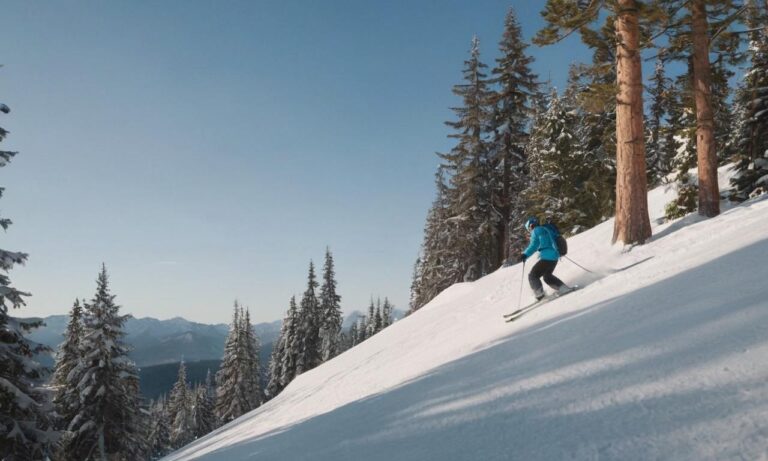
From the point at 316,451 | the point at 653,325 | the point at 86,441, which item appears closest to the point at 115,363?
the point at 86,441

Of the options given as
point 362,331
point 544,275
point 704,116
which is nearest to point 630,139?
point 704,116

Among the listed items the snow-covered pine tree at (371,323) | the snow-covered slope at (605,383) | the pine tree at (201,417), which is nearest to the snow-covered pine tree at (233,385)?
the pine tree at (201,417)

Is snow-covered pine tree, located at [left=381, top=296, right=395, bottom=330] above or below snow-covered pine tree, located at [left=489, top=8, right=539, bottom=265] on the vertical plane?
below

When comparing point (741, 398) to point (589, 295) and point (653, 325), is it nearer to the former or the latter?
point (653, 325)

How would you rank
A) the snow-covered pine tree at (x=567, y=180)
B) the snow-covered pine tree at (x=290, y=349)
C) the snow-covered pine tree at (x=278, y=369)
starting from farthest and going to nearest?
1. the snow-covered pine tree at (x=278, y=369)
2. the snow-covered pine tree at (x=290, y=349)
3. the snow-covered pine tree at (x=567, y=180)

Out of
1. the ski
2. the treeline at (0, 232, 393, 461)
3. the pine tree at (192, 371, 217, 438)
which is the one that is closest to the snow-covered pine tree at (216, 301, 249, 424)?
the treeline at (0, 232, 393, 461)

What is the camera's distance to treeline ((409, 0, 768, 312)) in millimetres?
10430

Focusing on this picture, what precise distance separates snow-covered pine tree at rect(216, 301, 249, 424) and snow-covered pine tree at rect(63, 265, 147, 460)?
26.2 m

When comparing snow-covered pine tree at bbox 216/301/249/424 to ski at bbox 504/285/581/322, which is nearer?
ski at bbox 504/285/581/322

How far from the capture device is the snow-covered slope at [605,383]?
2.68 meters

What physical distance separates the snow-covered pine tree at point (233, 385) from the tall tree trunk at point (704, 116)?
4809 centimetres

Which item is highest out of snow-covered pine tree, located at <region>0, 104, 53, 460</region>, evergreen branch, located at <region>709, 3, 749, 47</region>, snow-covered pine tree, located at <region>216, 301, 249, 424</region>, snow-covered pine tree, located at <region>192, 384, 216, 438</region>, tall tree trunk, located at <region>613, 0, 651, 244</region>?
evergreen branch, located at <region>709, 3, 749, 47</region>

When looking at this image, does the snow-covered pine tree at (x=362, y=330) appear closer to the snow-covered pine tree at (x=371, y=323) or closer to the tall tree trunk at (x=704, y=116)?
the snow-covered pine tree at (x=371, y=323)

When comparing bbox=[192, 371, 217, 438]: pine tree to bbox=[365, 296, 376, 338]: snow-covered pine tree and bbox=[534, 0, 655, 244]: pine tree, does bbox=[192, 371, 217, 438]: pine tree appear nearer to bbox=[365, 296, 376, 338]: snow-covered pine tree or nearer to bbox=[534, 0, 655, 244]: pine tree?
bbox=[365, 296, 376, 338]: snow-covered pine tree
